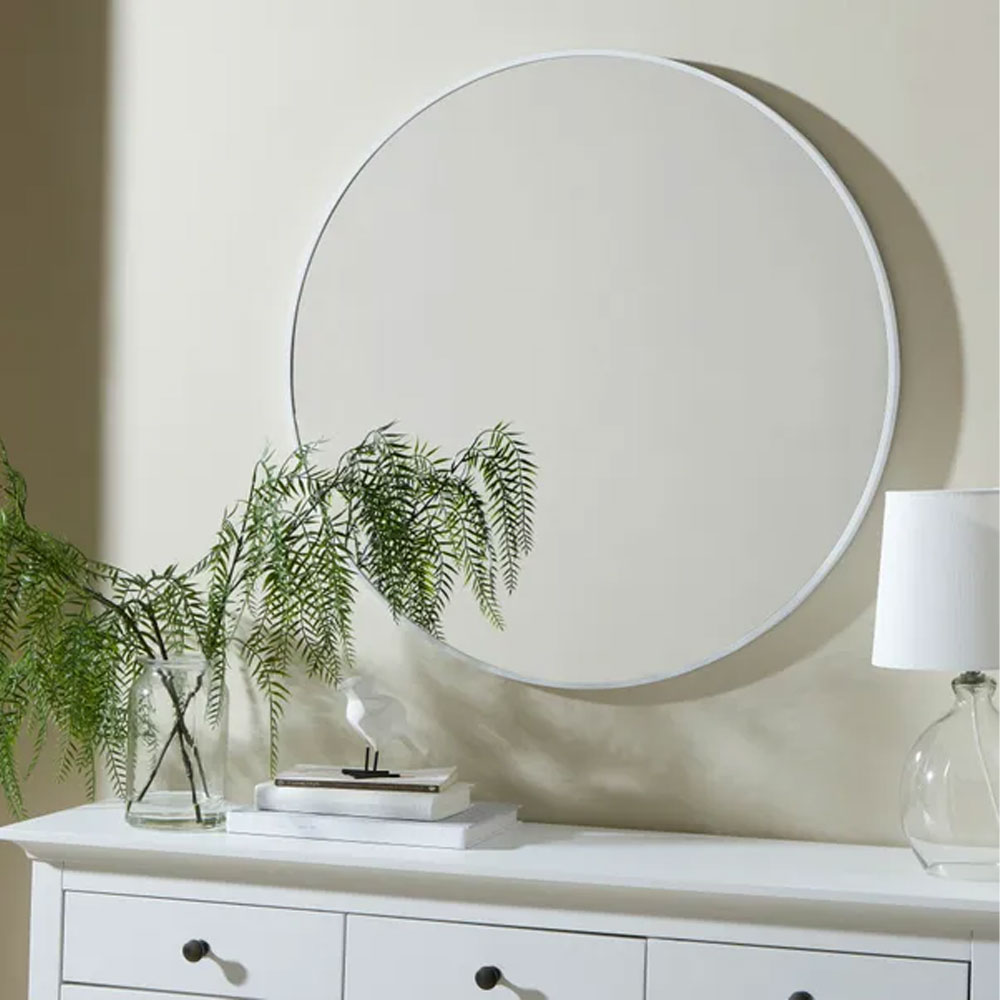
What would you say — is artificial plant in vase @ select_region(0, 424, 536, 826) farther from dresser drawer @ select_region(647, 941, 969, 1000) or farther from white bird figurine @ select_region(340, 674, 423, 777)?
dresser drawer @ select_region(647, 941, 969, 1000)

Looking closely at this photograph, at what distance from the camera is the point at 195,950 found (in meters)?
1.83

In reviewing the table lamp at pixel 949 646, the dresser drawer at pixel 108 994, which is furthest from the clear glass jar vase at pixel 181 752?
the table lamp at pixel 949 646

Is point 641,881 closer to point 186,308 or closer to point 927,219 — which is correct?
point 927,219

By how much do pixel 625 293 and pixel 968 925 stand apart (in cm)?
91

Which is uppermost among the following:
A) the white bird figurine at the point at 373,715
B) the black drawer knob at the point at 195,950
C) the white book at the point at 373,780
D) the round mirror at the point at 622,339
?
the round mirror at the point at 622,339

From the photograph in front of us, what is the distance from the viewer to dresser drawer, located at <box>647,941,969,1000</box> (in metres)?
1.62

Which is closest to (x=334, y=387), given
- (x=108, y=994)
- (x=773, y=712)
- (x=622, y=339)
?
(x=622, y=339)

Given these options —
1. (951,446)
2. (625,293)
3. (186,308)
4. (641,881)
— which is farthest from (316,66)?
(641,881)

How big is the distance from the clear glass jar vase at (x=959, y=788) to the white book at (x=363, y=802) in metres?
0.54

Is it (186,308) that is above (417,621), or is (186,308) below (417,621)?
above

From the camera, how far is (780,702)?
6.50 ft

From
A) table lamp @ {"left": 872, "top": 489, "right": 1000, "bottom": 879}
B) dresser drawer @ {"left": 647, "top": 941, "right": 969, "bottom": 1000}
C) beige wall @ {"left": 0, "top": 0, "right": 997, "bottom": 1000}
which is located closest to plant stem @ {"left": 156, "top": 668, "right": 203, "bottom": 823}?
beige wall @ {"left": 0, "top": 0, "right": 997, "bottom": 1000}

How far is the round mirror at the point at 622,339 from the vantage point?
1.96 metres

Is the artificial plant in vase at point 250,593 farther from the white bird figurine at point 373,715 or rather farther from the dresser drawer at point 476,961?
the dresser drawer at point 476,961
